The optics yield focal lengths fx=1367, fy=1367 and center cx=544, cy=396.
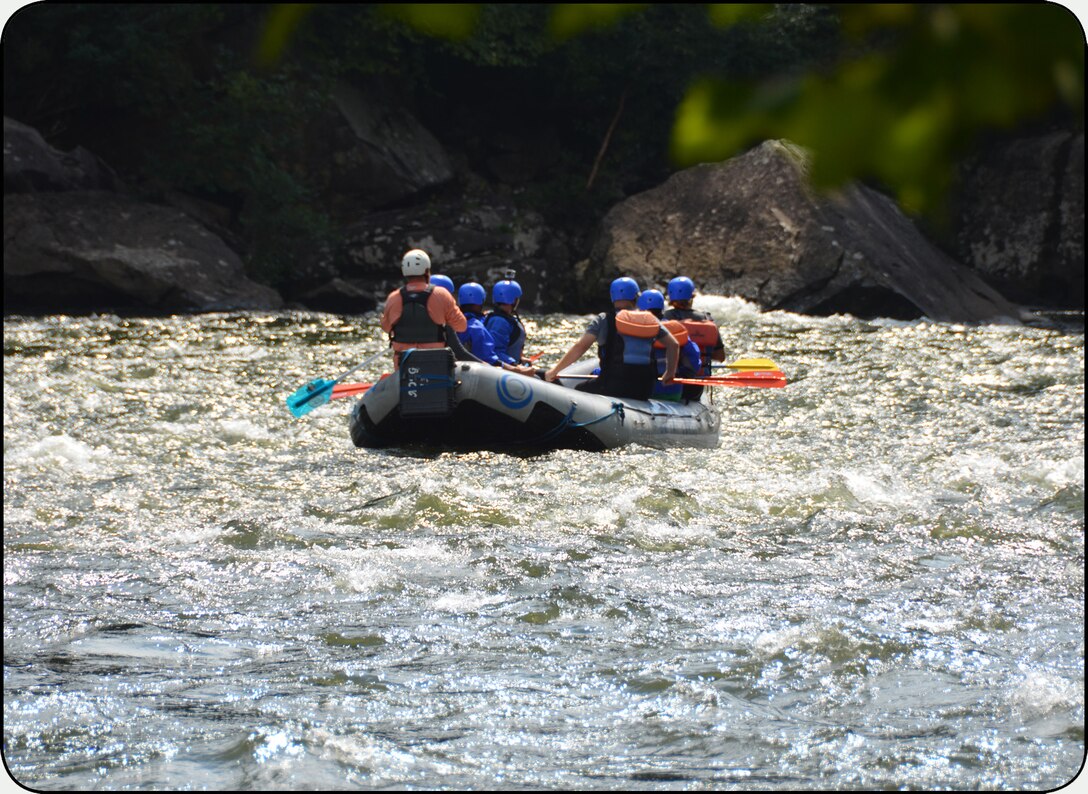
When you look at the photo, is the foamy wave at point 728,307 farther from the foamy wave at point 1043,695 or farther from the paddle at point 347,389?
the foamy wave at point 1043,695

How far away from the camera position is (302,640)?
467 cm

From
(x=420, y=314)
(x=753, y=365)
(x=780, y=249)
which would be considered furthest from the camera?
(x=780, y=249)

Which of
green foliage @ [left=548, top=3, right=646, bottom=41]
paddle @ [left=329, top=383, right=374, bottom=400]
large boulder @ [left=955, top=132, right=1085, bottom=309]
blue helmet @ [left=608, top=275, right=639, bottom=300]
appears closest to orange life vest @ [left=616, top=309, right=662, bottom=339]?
blue helmet @ [left=608, top=275, right=639, bottom=300]

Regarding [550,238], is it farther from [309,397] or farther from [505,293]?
[309,397]

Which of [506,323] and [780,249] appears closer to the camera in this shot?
[506,323]

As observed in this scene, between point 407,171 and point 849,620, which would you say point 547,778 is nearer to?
point 849,620

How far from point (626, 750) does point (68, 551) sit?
3.05 meters

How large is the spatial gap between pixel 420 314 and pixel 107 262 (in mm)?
8321

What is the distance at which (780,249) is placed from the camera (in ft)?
55.4

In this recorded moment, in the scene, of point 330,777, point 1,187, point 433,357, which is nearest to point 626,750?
point 330,777

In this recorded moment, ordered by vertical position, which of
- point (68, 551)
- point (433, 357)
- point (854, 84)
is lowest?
point (68, 551)

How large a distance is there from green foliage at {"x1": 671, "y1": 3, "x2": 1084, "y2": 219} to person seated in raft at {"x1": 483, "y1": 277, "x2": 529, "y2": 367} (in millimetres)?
7681

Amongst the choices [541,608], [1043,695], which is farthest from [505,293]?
[1043,695]

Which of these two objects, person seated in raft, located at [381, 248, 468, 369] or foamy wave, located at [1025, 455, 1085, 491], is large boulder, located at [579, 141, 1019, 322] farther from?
person seated in raft, located at [381, 248, 468, 369]
